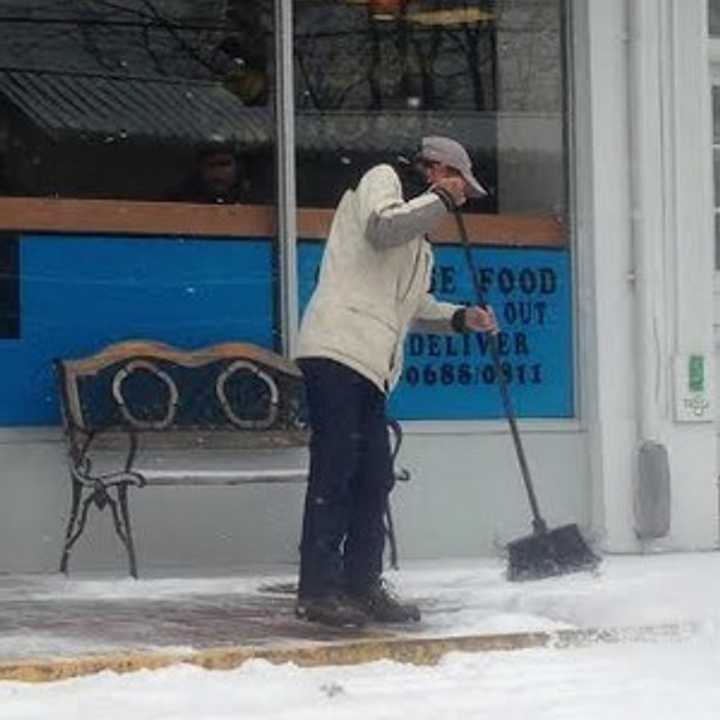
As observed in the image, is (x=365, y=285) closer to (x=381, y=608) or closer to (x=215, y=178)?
(x=381, y=608)

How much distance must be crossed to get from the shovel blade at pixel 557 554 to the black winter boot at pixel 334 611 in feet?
4.06

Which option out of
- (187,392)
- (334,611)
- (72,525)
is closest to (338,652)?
(334,611)

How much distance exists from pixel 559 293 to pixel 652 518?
51.7 inches

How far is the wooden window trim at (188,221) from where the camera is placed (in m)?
9.59

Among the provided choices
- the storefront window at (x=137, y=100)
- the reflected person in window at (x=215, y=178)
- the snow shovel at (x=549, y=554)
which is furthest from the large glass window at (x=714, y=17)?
the snow shovel at (x=549, y=554)

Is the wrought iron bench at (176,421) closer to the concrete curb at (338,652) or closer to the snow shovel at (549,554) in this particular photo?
the snow shovel at (549,554)

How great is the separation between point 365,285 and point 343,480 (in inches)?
30.6

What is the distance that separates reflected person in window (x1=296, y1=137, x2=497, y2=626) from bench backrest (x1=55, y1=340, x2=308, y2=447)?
1831 mm

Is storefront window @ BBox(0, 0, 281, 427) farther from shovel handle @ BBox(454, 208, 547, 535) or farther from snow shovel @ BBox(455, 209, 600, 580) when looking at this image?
snow shovel @ BBox(455, 209, 600, 580)

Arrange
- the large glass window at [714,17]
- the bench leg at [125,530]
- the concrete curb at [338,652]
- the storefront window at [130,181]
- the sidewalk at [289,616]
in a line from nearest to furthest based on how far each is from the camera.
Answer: the concrete curb at [338,652], the sidewalk at [289,616], the bench leg at [125,530], the storefront window at [130,181], the large glass window at [714,17]

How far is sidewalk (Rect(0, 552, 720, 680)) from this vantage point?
7.11 meters

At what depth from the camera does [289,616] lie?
26.6 ft

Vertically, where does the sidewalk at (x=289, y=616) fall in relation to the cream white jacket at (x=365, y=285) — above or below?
below

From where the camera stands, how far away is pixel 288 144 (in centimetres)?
1013
